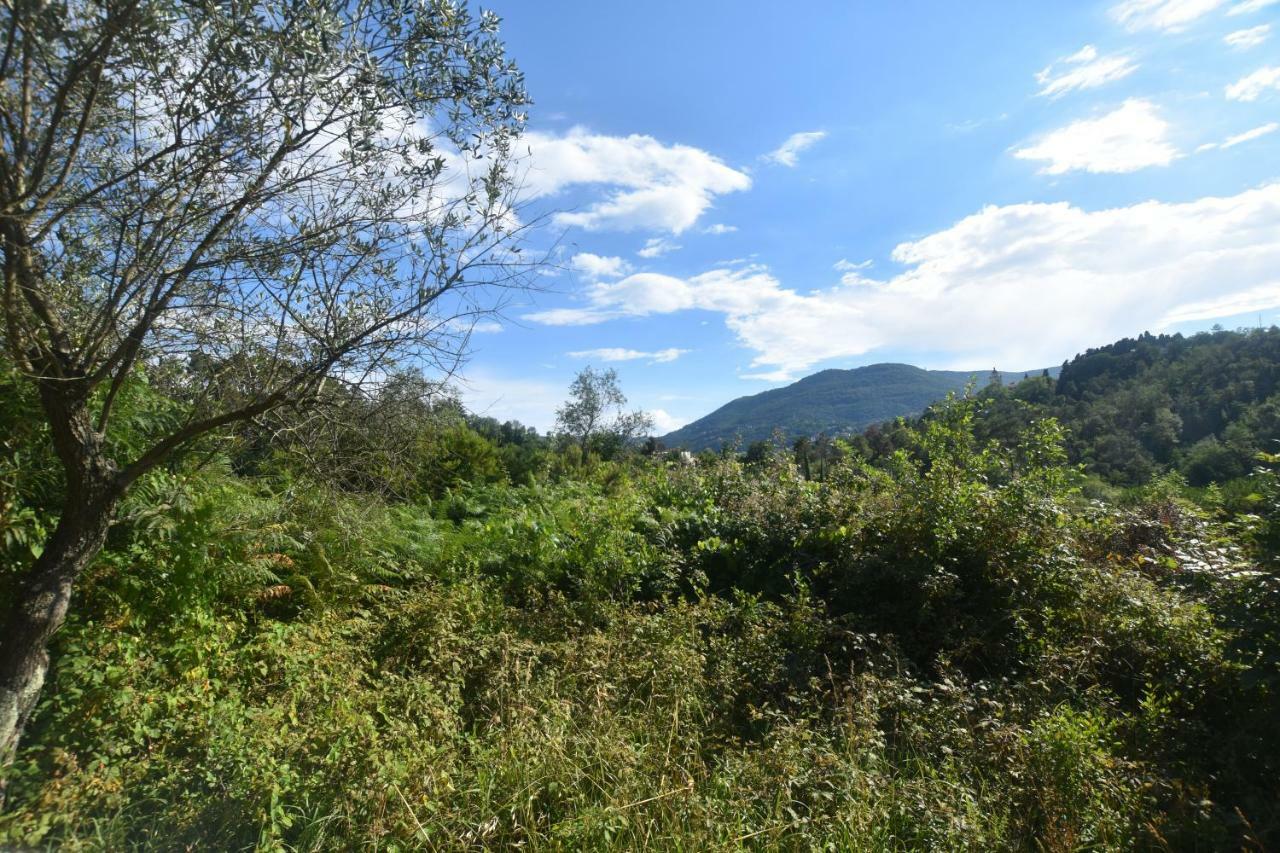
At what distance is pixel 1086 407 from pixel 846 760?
149 feet

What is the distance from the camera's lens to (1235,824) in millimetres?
2711

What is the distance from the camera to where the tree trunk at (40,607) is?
9.09 ft

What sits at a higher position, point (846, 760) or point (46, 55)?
point (46, 55)

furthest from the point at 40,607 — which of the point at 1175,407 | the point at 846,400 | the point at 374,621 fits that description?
the point at 846,400

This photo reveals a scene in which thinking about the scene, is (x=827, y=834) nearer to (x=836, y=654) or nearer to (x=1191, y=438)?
(x=836, y=654)

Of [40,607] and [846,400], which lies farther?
[846,400]

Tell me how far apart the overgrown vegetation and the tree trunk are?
0.30 m

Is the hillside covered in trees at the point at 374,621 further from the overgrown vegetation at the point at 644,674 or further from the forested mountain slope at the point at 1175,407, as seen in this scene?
the forested mountain slope at the point at 1175,407

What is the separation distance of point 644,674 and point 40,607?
3.26 meters

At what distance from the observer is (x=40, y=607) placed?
284 cm

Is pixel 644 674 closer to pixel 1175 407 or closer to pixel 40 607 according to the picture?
pixel 40 607

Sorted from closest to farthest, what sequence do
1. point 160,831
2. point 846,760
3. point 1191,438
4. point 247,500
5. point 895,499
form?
point 160,831
point 846,760
point 247,500
point 895,499
point 1191,438

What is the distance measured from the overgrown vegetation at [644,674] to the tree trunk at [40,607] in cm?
30

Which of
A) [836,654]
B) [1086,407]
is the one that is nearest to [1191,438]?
[1086,407]
